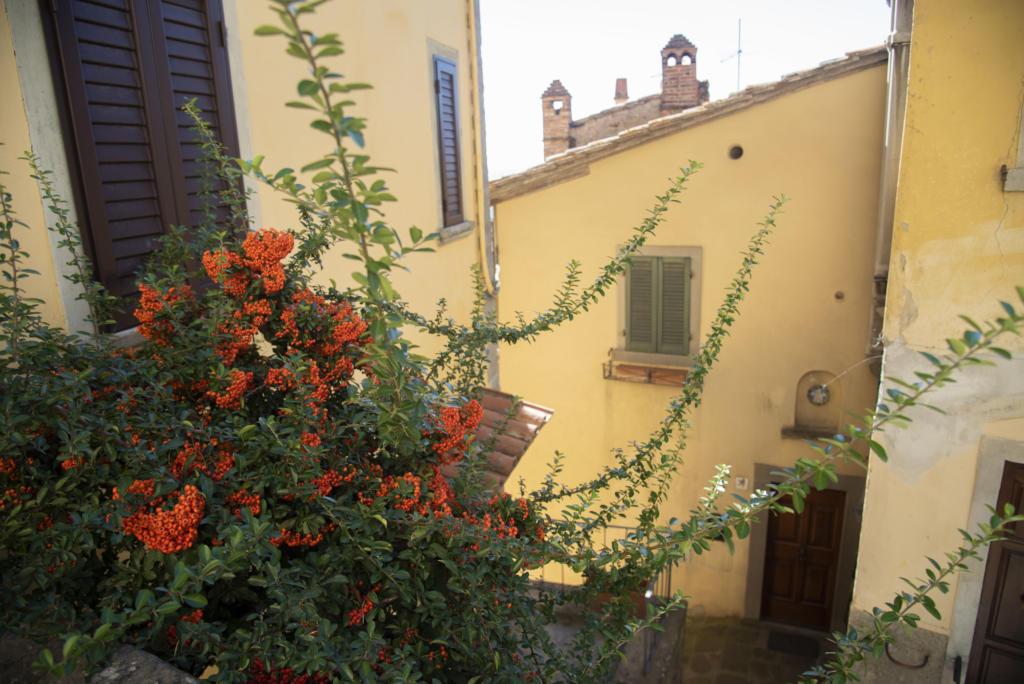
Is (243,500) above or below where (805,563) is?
above

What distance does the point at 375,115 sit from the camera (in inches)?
188

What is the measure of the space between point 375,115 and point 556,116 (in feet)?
30.6

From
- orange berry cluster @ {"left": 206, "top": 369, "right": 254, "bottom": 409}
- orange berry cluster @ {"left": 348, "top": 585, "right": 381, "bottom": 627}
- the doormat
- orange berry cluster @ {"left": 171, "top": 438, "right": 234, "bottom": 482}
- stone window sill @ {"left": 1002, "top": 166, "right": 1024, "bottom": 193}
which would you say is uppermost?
stone window sill @ {"left": 1002, "top": 166, "right": 1024, "bottom": 193}

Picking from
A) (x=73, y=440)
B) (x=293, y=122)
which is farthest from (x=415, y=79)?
(x=73, y=440)

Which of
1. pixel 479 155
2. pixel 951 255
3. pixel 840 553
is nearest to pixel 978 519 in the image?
pixel 951 255

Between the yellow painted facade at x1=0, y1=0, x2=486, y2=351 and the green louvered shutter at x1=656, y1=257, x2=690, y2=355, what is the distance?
7.26 ft

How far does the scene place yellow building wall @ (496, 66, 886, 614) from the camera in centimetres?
688

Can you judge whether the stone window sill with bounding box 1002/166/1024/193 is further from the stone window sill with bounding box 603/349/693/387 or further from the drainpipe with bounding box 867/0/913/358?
the stone window sill with bounding box 603/349/693/387

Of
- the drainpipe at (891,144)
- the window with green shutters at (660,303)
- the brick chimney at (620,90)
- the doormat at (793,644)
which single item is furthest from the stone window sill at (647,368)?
the brick chimney at (620,90)

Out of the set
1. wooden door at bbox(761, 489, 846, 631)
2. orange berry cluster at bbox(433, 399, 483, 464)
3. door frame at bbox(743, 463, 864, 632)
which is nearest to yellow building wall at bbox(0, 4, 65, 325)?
orange berry cluster at bbox(433, 399, 483, 464)

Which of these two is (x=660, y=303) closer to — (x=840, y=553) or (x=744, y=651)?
(x=840, y=553)

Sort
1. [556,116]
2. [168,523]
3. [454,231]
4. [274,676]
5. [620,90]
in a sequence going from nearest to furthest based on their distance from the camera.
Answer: [168,523], [274,676], [454,231], [556,116], [620,90]

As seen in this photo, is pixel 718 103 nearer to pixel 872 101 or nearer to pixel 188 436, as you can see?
pixel 872 101

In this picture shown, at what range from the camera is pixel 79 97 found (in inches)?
102
